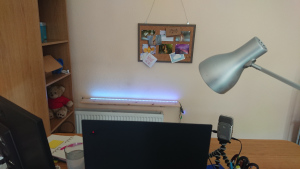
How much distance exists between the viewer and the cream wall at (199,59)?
2316 millimetres

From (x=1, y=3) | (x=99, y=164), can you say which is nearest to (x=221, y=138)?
(x=99, y=164)

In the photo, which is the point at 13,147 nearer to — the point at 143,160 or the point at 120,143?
the point at 120,143

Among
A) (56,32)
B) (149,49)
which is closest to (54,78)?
(56,32)

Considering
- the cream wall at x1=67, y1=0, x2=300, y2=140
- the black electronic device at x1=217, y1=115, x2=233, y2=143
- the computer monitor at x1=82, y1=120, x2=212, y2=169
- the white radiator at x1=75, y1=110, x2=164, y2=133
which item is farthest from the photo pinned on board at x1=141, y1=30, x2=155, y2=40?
the computer monitor at x1=82, y1=120, x2=212, y2=169

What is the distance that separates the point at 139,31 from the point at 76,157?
64.5 inches

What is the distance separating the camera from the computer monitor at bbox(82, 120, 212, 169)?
850 millimetres

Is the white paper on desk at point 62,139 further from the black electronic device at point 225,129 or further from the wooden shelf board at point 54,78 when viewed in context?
the black electronic device at point 225,129

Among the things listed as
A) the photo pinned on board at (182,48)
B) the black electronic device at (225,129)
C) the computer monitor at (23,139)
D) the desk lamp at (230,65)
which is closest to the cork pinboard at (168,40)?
the photo pinned on board at (182,48)

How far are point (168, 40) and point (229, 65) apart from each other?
64.5 inches

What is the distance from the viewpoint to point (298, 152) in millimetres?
1490

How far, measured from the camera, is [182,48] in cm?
241

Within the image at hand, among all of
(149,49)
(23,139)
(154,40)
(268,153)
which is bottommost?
(268,153)

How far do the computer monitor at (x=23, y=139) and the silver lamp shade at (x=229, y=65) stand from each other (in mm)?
643

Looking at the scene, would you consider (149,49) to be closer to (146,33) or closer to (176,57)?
(146,33)
